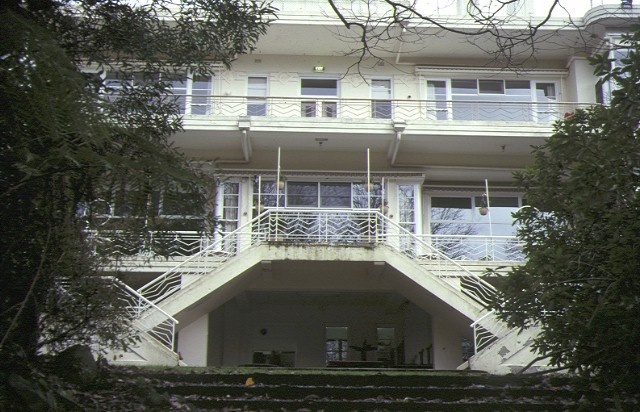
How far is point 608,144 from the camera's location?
5566 millimetres

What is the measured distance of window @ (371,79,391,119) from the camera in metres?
18.4

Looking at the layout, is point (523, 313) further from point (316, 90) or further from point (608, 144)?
point (316, 90)

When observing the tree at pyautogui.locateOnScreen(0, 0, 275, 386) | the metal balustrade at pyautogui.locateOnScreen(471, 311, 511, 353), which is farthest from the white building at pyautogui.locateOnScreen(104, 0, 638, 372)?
the tree at pyautogui.locateOnScreen(0, 0, 275, 386)

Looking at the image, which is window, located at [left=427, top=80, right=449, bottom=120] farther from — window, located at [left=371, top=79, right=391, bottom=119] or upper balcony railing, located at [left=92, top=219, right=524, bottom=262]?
upper balcony railing, located at [left=92, top=219, right=524, bottom=262]

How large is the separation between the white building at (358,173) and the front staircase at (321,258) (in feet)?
0.30

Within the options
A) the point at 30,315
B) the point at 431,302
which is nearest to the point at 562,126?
the point at 30,315

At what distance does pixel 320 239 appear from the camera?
52.0 ft

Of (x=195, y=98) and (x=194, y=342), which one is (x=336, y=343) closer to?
(x=194, y=342)

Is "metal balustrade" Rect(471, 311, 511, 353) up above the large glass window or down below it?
below

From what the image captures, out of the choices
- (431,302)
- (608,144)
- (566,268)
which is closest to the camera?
(608,144)

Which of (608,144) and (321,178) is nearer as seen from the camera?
(608,144)

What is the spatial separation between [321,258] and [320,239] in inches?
46.1

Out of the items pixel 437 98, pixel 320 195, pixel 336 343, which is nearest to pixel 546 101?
pixel 437 98

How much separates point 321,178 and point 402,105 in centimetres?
269
